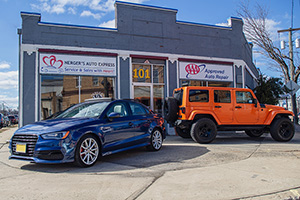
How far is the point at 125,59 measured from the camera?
12.6 meters

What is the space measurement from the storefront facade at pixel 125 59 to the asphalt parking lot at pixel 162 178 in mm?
5288

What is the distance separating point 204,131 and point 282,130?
10.7 ft

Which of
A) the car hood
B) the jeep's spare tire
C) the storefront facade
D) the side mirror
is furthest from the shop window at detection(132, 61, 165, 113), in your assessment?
the car hood

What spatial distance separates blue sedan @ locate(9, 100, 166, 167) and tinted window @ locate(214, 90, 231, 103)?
3122 millimetres

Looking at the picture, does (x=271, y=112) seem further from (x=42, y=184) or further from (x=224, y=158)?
(x=42, y=184)

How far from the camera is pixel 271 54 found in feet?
64.5

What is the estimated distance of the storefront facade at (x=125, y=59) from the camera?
1110 centimetres

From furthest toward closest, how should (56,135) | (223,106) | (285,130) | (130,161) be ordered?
1. (285,130)
2. (223,106)
3. (130,161)
4. (56,135)

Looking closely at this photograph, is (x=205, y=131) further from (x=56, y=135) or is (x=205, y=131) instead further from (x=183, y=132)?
(x=56, y=135)

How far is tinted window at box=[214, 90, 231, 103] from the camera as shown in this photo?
935cm

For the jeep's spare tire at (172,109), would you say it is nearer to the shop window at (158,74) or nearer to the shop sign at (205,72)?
the shop window at (158,74)

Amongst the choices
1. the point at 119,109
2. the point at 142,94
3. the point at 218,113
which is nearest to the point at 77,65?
the point at 142,94

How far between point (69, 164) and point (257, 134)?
8438 millimetres

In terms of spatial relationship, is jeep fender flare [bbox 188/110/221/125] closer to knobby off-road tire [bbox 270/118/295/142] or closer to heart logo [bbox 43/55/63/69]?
knobby off-road tire [bbox 270/118/295/142]
